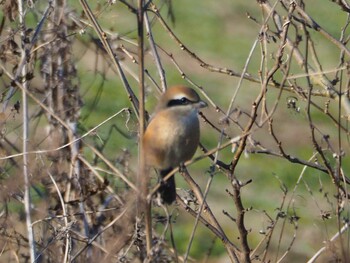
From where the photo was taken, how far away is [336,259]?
395 centimetres

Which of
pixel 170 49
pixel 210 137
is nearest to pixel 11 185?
pixel 210 137

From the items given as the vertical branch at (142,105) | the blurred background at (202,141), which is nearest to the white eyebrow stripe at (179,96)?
the blurred background at (202,141)

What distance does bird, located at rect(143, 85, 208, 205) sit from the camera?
420cm

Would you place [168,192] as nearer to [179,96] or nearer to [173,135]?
[173,135]

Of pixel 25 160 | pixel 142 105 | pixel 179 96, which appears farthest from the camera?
pixel 25 160

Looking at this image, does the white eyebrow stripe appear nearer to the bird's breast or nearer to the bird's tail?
the bird's breast

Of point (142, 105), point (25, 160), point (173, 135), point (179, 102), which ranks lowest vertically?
point (25, 160)

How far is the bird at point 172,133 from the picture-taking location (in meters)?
4.20

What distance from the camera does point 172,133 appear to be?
4.32 m

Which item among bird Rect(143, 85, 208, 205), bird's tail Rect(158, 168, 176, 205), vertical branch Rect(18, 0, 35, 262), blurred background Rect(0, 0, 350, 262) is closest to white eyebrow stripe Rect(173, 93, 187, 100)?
bird Rect(143, 85, 208, 205)

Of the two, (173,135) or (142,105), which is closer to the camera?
(142,105)

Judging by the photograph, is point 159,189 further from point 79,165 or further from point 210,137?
point 210,137

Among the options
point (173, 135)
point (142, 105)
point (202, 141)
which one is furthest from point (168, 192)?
point (202, 141)

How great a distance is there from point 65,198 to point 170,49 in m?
10.7
